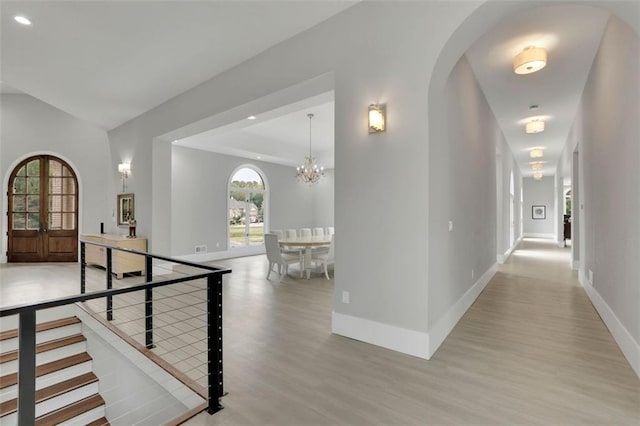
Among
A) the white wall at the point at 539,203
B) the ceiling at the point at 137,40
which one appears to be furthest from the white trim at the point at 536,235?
the ceiling at the point at 137,40

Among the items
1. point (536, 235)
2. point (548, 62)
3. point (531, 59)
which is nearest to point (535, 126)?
point (548, 62)

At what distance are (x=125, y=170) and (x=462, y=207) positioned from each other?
6456 millimetres

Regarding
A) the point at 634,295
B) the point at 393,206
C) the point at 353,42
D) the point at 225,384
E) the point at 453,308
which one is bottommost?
the point at 225,384

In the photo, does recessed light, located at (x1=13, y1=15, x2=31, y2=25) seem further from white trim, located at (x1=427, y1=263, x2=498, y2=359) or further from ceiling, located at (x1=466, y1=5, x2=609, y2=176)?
white trim, located at (x1=427, y1=263, x2=498, y2=359)

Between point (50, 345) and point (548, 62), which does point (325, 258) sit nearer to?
point (50, 345)

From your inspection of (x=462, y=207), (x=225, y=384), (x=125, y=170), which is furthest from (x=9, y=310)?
(x=125, y=170)

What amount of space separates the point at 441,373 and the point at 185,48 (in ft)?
14.1

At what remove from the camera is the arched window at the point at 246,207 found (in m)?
9.27

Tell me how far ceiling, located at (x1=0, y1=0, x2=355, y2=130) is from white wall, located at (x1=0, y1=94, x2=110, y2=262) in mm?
2989

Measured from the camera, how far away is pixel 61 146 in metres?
7.74

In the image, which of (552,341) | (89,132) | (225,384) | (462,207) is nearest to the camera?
(225,384)

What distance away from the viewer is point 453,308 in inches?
131

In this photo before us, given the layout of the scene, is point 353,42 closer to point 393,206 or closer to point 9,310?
point 393,206

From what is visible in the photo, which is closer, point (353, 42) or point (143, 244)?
point (353, 42)
